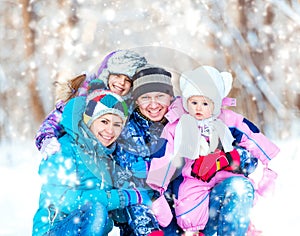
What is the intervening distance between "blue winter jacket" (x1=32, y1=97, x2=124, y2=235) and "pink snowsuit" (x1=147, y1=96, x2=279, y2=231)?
0.53 feet

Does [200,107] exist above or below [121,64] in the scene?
below

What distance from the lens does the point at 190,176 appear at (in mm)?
1829

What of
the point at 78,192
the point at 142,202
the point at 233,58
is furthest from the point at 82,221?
the point at 233,58

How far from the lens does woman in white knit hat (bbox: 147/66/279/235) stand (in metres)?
1.79

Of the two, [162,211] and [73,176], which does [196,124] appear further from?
[73,176]

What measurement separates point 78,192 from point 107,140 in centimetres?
21

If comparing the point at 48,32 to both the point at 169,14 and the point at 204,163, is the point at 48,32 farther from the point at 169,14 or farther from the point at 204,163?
the point at 204,163

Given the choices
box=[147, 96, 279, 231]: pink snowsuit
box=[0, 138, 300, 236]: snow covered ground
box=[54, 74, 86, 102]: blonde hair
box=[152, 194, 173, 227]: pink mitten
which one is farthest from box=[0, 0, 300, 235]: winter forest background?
box=[152, 194, 173, 227]: pink mitten

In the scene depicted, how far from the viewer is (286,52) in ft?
14.8

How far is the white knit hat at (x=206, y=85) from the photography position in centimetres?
183

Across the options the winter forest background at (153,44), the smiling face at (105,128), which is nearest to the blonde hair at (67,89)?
the smiling face at (105,128)

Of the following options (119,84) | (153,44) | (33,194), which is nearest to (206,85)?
(119,84)

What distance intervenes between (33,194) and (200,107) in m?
1.78

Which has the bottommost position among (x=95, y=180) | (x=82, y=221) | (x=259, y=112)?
(x=82, y=221)
